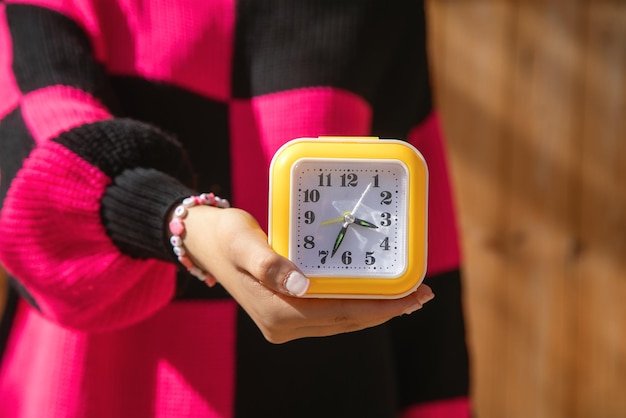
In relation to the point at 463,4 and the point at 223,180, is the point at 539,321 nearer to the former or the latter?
the point at 463,4

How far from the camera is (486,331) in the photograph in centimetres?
100

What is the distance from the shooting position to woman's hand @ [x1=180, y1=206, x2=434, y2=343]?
12.3 inches

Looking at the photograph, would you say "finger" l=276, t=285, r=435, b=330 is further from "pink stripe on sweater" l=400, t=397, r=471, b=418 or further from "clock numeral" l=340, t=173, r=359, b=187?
"pink stripe on sweater" l=400, t=397, r=471, b=418

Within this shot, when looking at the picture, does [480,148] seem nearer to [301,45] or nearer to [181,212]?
[301,45]

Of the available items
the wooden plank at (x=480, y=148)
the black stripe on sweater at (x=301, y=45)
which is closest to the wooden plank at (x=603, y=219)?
the wooden plank at (x=480, y=148)

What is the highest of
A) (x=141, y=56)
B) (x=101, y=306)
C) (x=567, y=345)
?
(x=141, y=56)

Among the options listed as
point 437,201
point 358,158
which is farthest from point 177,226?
point 437,201

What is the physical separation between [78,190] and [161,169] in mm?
47

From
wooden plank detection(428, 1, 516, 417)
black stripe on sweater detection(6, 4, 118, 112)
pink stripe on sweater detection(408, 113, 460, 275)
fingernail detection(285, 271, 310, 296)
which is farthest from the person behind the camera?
wooden plank detection(428, 1, 516, 417)

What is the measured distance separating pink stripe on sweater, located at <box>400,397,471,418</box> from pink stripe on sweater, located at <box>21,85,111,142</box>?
13.8 inches

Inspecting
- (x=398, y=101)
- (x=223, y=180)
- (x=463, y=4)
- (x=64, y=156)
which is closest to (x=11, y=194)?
(x=64, y=156)

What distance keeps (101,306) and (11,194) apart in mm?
79

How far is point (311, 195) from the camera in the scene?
323 mm

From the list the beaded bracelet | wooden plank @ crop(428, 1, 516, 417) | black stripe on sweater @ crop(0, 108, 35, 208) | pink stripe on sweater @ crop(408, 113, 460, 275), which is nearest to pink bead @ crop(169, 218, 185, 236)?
the beaded bracelet
